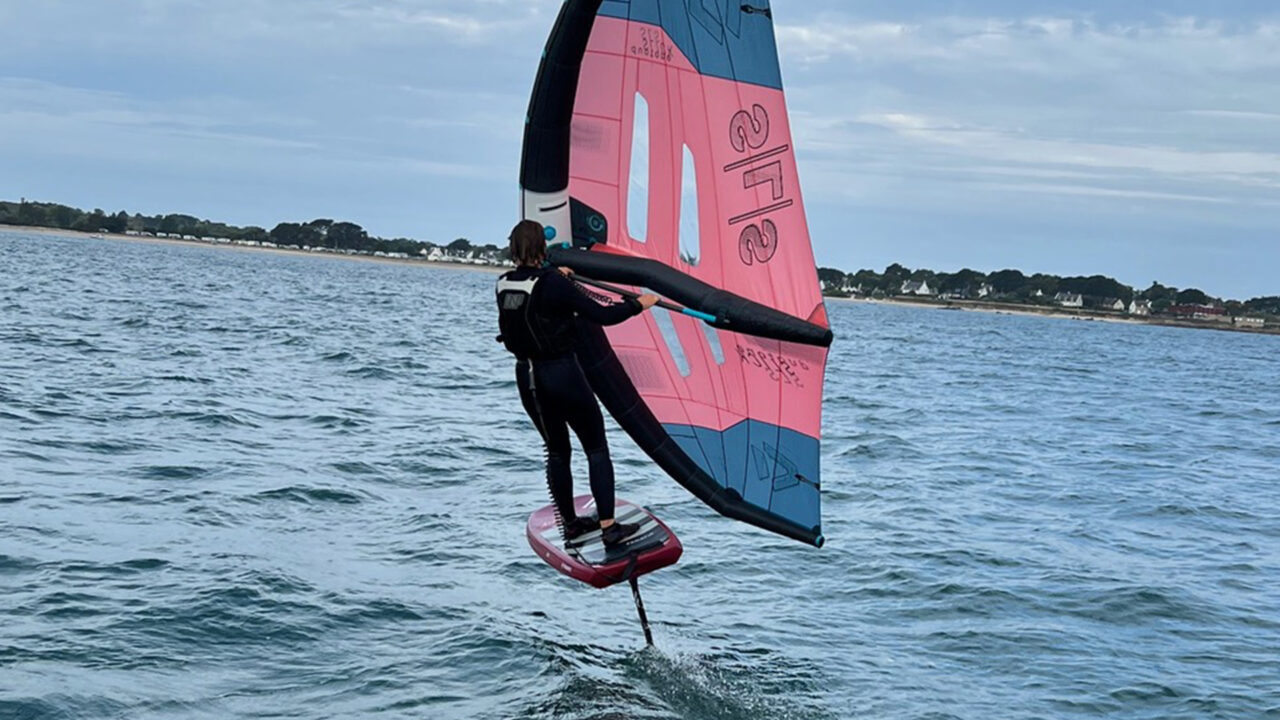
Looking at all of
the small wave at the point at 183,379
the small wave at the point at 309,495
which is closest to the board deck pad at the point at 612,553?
the small wave at the point at 309,495

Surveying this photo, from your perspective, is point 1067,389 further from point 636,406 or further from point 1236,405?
point 636,406

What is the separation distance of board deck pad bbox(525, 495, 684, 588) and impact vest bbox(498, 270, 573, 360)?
1225 millimetres

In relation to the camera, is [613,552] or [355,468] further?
[355,468]

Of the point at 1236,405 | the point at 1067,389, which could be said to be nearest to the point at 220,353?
the point at 1067,389

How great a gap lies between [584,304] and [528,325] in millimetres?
429

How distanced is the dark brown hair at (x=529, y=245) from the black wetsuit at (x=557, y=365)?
0.21 ft

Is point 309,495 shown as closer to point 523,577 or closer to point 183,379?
point 523,577

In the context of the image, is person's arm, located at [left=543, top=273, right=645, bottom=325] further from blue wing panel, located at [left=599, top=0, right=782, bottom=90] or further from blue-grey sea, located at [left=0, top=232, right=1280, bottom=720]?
blue-grey sea, located at [left=0, top=232, right=1280, bottom=720]

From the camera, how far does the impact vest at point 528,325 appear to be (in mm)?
7500

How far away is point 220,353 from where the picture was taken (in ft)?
90.3

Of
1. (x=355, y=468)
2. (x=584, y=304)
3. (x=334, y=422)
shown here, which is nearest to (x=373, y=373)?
(x=334, y=422)

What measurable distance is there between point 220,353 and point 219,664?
20.2m

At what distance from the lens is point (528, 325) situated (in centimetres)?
759

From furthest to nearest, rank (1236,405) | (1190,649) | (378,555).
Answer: (1236,405) < (378,555) < (1190,649)
